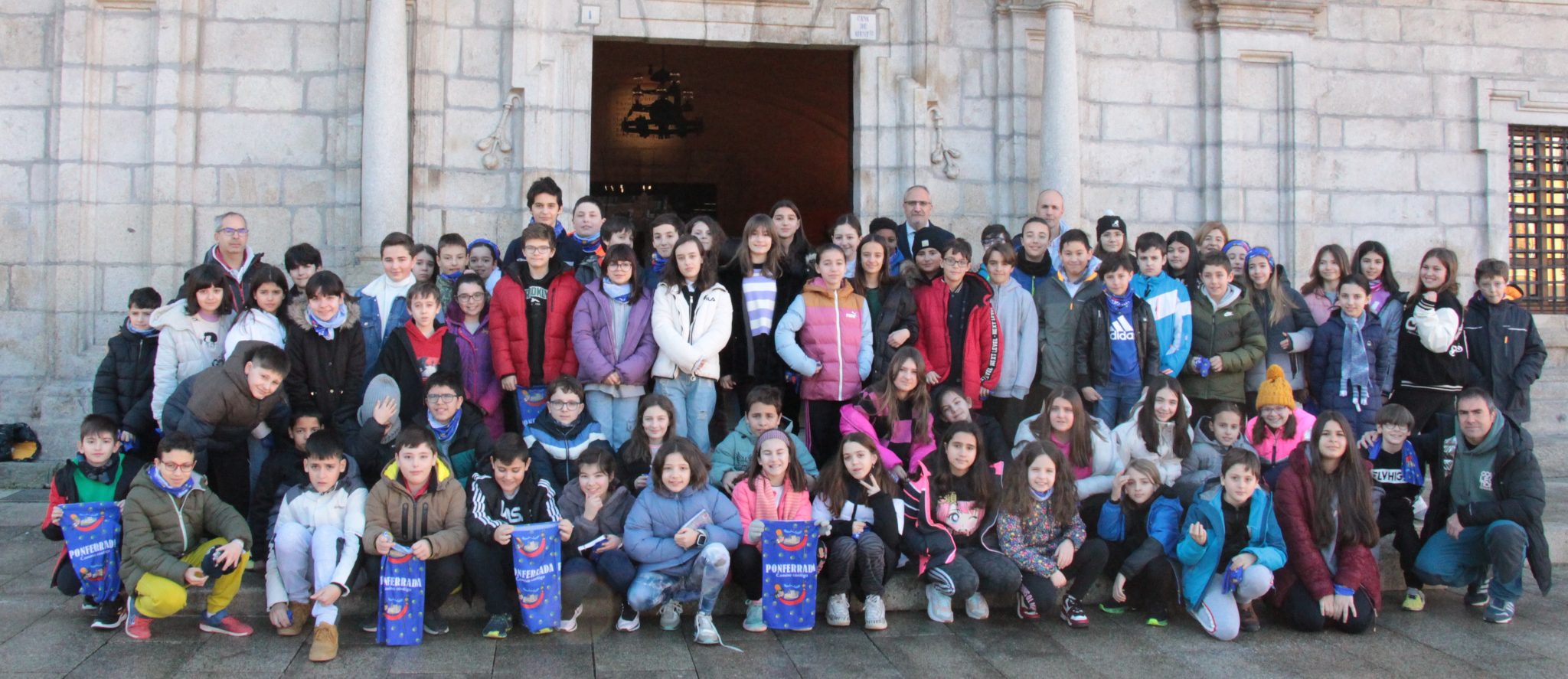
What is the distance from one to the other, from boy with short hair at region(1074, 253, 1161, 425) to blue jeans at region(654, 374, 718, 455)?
7.03 feet

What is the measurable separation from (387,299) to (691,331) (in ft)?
5.59

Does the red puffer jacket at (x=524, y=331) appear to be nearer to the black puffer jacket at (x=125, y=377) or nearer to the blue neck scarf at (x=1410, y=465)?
the black puffer jacket at (x=125, y=377)

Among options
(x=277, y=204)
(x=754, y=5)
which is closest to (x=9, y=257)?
(x=277, y=204)

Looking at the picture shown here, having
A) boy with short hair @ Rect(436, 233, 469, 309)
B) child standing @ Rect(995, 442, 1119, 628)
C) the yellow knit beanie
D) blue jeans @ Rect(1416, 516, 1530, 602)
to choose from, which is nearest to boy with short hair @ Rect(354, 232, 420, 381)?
boy with short hair @ Rect(436, 233, 469, 309)

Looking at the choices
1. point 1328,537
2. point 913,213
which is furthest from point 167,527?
point 1328,537

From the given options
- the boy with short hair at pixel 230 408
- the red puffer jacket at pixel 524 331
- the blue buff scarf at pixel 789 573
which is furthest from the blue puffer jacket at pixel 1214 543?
the boy with short hair at pixel 230 408

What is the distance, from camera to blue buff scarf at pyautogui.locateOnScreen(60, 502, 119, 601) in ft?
17.0

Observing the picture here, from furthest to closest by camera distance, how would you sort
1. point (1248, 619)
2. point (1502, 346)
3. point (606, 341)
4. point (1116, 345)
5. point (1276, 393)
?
1. point (1502, 346)
2. point (1116, 345)
3. point (606, 341)
4. point (1276, 393)
5. point (1248, 619)

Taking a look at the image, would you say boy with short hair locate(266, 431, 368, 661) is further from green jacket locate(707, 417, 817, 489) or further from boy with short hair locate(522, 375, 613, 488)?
green jacket locate(707, 417, 817, 489)

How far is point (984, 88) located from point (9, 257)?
7064mm

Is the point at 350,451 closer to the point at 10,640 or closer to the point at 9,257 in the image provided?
the point at 10,640

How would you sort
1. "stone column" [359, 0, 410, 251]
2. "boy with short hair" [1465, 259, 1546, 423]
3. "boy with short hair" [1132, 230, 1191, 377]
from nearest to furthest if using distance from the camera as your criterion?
"boy with short hair" [1132, 230, 1191, 377] → "boy with short hair" [1465, 259, 1546, 423] → "stone column" [359, 0, 410, 251]

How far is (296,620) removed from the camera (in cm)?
523

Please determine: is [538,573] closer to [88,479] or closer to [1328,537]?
[88,479]
